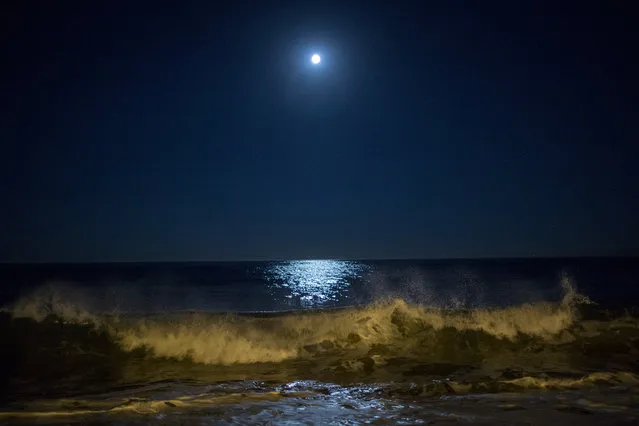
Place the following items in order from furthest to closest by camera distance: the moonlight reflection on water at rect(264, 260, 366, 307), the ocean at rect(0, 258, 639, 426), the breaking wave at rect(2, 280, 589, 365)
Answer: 1. the moonlight reflection on water at rect(264, 260, 366, 307)
2. the breaking wave at rect(2, 280, 589, 365)
3. the ocean at rect(0, 258, 639, 426)

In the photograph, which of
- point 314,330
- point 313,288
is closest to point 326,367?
point 314,330

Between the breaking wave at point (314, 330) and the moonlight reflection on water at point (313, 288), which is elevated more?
the breaking wave at point (314, 330)

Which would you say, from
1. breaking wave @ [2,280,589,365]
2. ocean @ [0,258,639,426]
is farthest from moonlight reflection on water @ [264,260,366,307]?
ocean @ [0,258,639,426]

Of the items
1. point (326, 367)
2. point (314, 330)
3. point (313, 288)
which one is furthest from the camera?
point (313, 288)

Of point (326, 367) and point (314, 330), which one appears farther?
point (314, 330)

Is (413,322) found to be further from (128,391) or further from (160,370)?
(128,391)

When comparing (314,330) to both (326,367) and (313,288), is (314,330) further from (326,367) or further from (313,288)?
(313,288)

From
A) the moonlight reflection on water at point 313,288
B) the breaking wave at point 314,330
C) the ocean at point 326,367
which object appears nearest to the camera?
the ocean at point 326,367

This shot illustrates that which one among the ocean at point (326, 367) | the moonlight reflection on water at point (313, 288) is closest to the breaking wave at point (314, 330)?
the ocean at point (326, 367)

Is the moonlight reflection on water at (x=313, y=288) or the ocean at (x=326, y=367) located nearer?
the ocean at (x=326, y=367)

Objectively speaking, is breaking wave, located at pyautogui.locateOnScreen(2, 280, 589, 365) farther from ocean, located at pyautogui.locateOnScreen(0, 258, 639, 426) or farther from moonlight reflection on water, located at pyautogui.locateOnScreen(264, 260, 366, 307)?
moonlight reflection on water, located at pyautogui.locateOnScreen(264, 260, 366, 307)

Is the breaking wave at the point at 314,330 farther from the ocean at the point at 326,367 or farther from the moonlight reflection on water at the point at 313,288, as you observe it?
the moonlight reflection on water at the point at 313,288

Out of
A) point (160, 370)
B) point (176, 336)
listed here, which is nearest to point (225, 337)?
point (176, 336)

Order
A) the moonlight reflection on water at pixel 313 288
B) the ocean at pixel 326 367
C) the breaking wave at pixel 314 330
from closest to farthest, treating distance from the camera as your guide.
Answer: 1. the ocean at pixel 326 367
2. the breaking wave at pixel 314 330
3. the moonlight reflection on water at pixel 313 288
